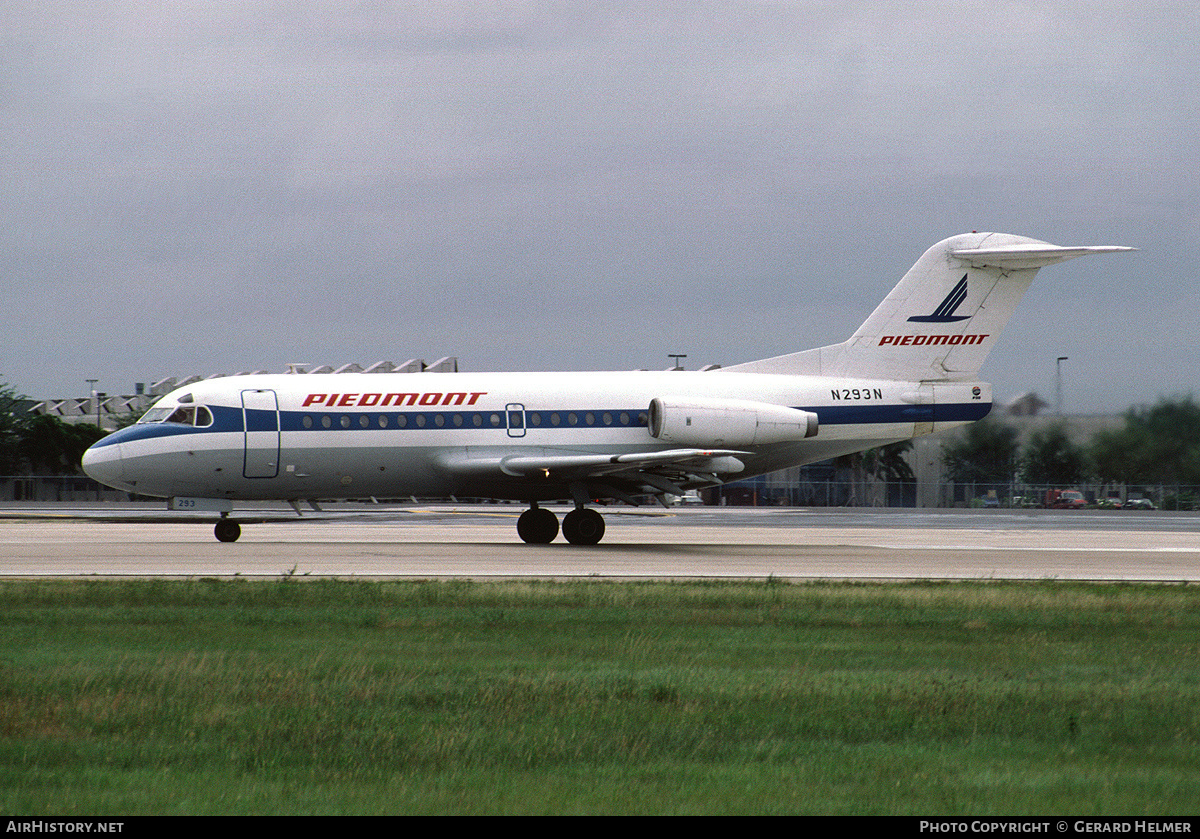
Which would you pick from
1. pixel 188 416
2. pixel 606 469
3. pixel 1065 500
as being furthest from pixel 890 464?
pixel 188 416

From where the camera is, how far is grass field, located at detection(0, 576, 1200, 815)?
7543 millimetres

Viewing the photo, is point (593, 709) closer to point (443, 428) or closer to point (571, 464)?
point (571, 464)

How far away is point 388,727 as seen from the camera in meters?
9.12

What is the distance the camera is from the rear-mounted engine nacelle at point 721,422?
97.9 ft

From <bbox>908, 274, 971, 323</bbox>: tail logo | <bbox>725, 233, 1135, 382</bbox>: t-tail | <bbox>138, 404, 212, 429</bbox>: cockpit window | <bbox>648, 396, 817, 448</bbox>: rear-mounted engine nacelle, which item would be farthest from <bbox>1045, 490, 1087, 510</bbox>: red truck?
<bbox>138, 404, 212, 429</bbox>: cockpit window

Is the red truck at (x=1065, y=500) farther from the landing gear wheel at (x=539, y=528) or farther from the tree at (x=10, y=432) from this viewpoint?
the tree at (x=10, y=432)

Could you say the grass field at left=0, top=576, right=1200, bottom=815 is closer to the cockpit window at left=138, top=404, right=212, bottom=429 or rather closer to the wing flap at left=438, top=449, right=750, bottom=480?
the wing flap at left=438, top=449, right=750, bottom=480

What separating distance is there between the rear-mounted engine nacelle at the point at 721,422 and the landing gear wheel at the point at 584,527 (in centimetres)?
237

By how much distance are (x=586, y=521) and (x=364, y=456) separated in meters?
5.25

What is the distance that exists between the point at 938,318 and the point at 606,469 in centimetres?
896

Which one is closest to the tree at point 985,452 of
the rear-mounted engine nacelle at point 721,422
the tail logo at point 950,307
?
the tail logo at point 950,307

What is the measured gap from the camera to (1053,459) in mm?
51906

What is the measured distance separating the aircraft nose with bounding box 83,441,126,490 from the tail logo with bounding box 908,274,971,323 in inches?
732
